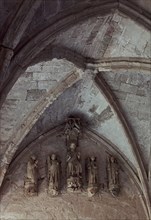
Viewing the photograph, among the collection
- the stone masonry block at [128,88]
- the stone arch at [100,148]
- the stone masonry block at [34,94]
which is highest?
the stone masonry block at [128,88]

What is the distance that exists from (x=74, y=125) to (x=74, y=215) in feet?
5.91

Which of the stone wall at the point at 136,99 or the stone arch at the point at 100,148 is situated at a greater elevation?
the stone wall at the point at 136,99

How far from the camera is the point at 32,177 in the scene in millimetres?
10438

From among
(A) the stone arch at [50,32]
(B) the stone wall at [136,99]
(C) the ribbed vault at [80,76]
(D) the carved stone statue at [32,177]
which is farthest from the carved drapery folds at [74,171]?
(A) the stone arch at [50,32]

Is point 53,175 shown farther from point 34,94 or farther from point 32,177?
point 34,94

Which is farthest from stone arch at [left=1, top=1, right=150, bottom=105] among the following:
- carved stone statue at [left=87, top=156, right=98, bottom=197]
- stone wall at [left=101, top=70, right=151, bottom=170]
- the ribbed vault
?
carved stone statue at [left=87, top=156, right=98, bottom=197]

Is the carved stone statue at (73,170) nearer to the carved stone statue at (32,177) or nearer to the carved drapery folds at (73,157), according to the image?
the carved drapery folds at (73,157)

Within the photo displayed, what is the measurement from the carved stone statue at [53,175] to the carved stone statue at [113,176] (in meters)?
1.04

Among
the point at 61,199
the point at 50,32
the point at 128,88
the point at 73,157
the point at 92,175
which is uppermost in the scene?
the point at 128,88

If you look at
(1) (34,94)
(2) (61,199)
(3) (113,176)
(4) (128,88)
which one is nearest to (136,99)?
(4) (128,88)

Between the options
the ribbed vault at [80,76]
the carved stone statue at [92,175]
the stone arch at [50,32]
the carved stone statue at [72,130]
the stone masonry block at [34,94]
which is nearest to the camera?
the stone arch at [50,32]

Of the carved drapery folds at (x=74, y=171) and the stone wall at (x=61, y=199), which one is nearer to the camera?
the stone wall at (x=61, y=199)

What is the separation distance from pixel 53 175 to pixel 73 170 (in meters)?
0.40

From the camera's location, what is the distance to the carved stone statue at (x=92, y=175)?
10578mm
